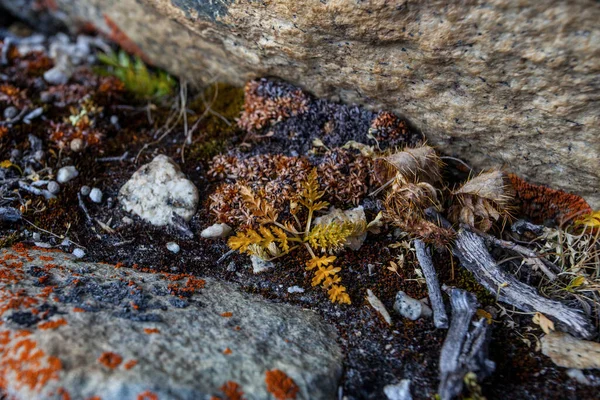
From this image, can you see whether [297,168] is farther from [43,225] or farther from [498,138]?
[43,225]

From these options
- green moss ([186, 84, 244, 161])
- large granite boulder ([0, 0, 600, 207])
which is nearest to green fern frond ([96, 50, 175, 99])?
green moss ([186, 84, 244, 161])

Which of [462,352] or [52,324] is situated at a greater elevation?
[462,352]

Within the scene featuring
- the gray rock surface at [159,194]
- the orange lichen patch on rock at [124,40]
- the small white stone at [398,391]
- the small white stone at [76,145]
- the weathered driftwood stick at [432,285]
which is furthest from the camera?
the orange lichen patch on rock at [124,40]

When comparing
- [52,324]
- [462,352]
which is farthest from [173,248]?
[462,352]

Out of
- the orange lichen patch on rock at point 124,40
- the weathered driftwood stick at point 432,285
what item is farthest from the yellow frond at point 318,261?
the orange lichen patch on rock at point 124,40

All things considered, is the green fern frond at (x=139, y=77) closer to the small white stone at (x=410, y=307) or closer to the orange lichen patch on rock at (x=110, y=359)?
the orange lichen patch on rock at (x=110, y=359)

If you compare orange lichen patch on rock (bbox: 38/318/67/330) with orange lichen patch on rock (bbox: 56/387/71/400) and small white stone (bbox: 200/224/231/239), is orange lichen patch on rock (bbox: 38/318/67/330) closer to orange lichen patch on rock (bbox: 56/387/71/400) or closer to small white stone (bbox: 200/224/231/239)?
orange lichen patch on rock (bbox: 56/387/71/400)

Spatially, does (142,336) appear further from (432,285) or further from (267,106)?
(267,106)
